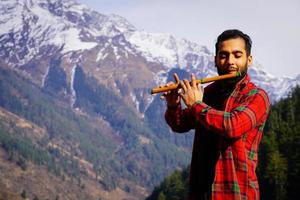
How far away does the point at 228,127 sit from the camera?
4898 millimetres

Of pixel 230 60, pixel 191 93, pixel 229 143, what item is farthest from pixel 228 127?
pixel 230 60

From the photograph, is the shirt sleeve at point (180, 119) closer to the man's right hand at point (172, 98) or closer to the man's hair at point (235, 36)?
the man's right hand at point (172, 98)

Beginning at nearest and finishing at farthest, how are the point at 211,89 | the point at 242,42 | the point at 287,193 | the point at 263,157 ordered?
1. the point at 242,42
2. the point at 211,89
3. the point at 287,193
4. the point at 263,157

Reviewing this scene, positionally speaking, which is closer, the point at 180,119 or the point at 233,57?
the point at 233,57

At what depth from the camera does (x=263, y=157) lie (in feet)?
284

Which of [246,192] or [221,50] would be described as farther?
[221,50]

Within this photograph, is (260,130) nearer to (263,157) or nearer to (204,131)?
(204,131)

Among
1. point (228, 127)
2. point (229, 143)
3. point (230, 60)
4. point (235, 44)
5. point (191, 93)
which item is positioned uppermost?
point (235, 44)

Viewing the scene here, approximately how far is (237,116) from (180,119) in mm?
1138

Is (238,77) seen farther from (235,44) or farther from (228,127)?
(228,127)

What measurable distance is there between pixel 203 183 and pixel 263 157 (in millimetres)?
83502

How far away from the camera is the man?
16.4 ft

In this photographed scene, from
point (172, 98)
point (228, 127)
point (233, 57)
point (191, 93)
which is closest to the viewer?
point (228, 127)

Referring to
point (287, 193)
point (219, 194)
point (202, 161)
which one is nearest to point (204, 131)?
point (202, 161)
